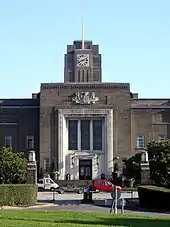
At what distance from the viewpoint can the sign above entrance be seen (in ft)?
251

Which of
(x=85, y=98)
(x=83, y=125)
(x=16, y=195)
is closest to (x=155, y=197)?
(x=16, y=195)

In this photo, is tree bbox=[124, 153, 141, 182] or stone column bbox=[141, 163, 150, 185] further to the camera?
tree bbox=[124, 153, 141, 182]

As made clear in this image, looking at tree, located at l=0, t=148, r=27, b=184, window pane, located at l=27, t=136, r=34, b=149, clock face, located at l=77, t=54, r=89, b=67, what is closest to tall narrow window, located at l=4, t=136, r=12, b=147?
window pane, located at l=27, t=136, r=34, b=149

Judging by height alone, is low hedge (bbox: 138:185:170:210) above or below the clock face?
below

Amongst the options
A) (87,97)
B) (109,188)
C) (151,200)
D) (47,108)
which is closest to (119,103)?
(87,97)

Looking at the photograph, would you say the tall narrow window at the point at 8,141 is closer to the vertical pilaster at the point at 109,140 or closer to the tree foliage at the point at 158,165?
the vertical pilaster at the point at 109,140

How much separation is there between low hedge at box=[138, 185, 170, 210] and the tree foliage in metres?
8.62

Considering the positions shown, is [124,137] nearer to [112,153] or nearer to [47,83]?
[112,153]

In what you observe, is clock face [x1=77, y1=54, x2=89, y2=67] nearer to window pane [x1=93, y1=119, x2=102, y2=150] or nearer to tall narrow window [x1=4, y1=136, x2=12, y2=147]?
window pane [x1=93, y1=119, x2=102, y2=150]


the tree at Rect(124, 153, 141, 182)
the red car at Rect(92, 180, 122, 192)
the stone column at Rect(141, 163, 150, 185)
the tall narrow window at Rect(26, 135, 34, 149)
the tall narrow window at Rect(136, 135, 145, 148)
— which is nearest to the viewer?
the stone column at Rect(141, 163, 150, 185)

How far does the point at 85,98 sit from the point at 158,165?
1085 inches

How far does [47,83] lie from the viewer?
77688 mm

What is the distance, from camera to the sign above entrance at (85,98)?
7662cm

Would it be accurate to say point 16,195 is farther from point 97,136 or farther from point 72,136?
point 97,136
